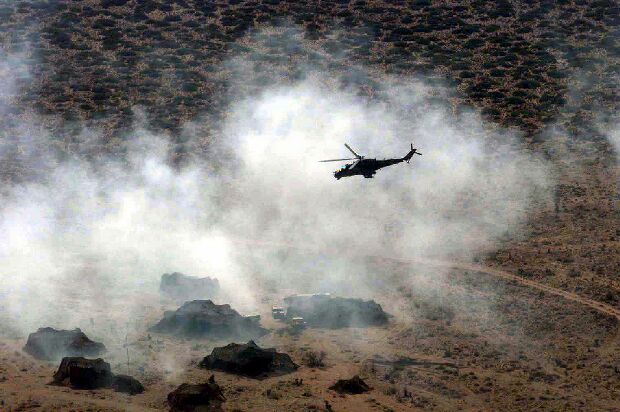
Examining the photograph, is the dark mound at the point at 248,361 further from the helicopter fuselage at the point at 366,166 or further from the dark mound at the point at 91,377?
the helicopter fuselage at the point at 366,166

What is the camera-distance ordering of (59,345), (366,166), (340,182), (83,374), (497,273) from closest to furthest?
1. (83,374)
2. (59,345)
3. (366,166)
4. (497,273)
5. (340,182)

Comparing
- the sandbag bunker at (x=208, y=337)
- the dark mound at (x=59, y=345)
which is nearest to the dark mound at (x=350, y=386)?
the sandbag bunker at (x=208, y=337)

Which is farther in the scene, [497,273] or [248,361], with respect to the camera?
[497,273]

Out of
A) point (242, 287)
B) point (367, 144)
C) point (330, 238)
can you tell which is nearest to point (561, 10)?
point (367, 144)

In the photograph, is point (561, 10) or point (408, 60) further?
point (561, 10)

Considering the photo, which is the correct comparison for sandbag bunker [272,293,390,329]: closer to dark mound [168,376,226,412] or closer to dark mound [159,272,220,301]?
dark mound [159,272,220,301]

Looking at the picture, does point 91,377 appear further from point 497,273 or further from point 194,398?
point 497,273

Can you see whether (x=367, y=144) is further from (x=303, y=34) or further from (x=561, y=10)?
(x=561, y=10)

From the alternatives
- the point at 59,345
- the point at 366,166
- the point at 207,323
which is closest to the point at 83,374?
the point at 59,345
